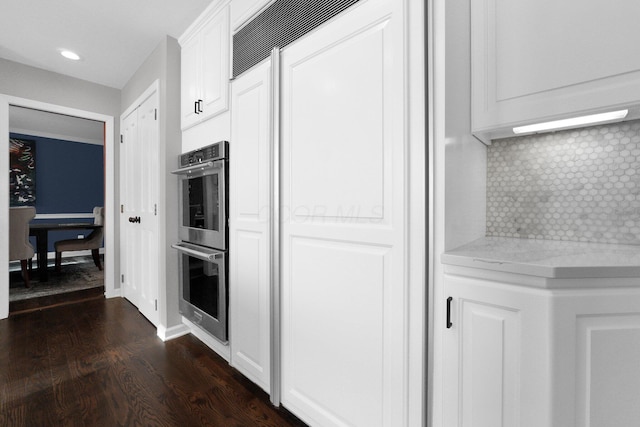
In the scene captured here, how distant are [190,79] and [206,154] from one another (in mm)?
842

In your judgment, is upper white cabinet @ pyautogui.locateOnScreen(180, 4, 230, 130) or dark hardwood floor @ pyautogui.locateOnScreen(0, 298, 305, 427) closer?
dark hardwood floor @ pyautogui.locateOnScreen(0, 298, 305, 427)

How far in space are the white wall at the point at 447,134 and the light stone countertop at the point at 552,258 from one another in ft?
0.31

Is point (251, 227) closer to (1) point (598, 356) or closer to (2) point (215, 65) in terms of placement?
(2) point (215, 65)

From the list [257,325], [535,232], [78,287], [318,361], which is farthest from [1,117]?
[535,232]

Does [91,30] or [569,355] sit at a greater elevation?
[91,30]

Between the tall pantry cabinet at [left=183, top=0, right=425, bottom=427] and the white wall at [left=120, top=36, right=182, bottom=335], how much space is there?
1038mm

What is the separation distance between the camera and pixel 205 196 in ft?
6.99

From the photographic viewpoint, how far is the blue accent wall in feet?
19.6

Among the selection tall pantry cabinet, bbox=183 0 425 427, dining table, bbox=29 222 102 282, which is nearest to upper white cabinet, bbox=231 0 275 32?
tall pantry cabinet, bbox=183 0 425 427

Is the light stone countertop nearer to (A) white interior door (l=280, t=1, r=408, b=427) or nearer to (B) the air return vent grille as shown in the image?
(A) white interior door (l=280, t=1, r=408, b=427)

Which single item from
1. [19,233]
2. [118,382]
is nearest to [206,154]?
[118,382]

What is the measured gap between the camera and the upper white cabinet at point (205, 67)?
2029 mm

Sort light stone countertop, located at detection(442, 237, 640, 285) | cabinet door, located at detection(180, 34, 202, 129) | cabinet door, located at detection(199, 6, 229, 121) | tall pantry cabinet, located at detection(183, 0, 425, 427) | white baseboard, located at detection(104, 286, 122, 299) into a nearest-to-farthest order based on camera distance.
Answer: light stone countertop, located at detection(442, 237, 640, 285) → tall pantry cabinet, located at detection(183, 0, 425, 427) → cabinet door, located at detection(199, 6, 229, 121) → cabinet door, located at detection(180, 34, 202, 129) → white baseboard, located at detection(104, 286, 122, 299)

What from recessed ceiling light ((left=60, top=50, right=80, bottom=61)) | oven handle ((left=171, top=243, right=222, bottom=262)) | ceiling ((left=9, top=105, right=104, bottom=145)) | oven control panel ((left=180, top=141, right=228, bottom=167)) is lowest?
oven handle ((left=171, top=243, right=222, bottom=262))
